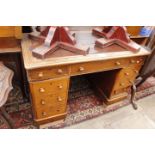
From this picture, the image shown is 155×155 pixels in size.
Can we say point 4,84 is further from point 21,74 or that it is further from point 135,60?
point 135,60

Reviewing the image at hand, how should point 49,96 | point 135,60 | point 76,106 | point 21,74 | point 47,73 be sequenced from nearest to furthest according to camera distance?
point 47,73 → point 49,96 → point 135,60 → point 21,74 → point 76,106

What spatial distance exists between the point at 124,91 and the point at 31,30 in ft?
3.97

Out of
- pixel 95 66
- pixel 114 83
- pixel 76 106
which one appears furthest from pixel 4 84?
pixel 114 83

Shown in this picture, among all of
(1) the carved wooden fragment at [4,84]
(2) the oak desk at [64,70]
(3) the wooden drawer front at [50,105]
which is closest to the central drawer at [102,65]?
(2) the oak desk at [64,70]

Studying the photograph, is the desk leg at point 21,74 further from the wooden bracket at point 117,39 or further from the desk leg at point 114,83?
the desk leg at point 114,83

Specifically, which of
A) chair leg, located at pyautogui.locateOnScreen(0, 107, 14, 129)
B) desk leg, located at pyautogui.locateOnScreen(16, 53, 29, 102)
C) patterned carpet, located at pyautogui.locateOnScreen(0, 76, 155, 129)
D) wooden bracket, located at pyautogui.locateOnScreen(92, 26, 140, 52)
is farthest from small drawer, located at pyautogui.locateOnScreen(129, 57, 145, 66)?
chair leg, located at pyautogui.locateOnScreen(0, 107, 14, 129)

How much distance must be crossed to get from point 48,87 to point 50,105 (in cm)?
23

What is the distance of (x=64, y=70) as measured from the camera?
1259 mm

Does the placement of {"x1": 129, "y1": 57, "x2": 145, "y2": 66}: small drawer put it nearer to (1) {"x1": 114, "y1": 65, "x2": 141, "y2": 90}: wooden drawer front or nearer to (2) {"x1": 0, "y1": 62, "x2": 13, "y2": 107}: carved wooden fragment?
(1) {"x1": 114, "y1": 65, "x2": 141, "y2": 90}: wooden drawer front

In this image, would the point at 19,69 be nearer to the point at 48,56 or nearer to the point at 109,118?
the point at 48,56

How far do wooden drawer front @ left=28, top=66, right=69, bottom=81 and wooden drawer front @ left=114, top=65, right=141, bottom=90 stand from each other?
2.13ft

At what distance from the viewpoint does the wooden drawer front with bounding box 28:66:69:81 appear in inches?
45.4

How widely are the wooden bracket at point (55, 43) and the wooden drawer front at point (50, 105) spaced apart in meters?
0.40

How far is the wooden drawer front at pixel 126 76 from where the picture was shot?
5.39 ft
